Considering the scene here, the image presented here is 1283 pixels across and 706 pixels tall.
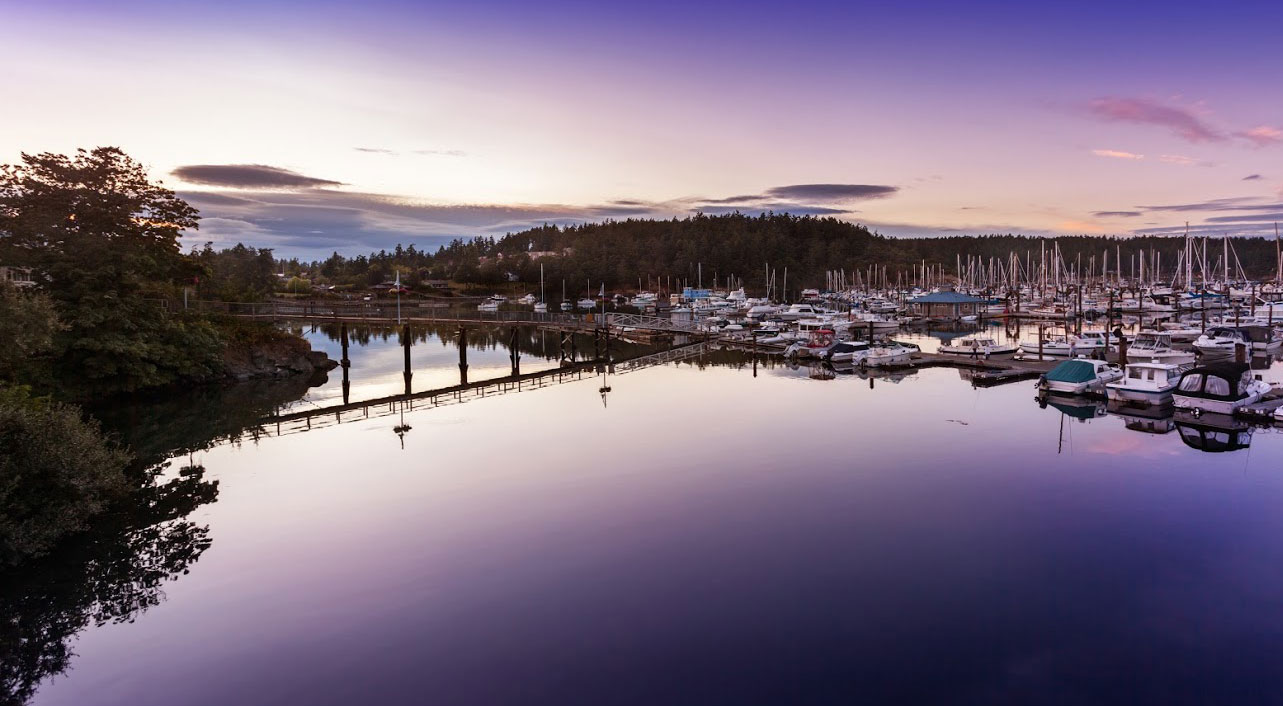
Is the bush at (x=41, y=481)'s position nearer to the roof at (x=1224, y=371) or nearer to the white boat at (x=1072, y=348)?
the roof at (x=1224, y=371)

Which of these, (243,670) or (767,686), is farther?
(243,670)

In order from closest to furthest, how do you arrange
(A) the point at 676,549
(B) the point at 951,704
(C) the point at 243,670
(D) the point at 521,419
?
1. (B) the point at 951,704
2. (C) the point at 243,670
3. (A) the point at 676,549
4. (D) the point at 521,419

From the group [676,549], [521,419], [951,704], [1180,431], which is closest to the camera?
[951,704]

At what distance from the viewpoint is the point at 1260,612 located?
1853 centimetres

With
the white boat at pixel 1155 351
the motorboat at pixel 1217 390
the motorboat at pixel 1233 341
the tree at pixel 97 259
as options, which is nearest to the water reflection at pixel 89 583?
the tree at pixel 97 259

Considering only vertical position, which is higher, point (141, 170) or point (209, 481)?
point (141, 170)

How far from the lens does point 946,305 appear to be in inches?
4473

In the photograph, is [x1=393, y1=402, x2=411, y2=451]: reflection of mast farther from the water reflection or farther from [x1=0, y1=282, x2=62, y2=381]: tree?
[x1=0, y1=282, x2=62, y2=381]: tree

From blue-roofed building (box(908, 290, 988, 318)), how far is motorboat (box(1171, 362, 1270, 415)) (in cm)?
6605

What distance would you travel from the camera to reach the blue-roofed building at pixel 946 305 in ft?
350

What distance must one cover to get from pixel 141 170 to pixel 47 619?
128 feet

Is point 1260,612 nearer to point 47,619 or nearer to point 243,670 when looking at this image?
point 243,670

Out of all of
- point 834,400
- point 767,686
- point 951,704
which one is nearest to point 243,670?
point 767,686

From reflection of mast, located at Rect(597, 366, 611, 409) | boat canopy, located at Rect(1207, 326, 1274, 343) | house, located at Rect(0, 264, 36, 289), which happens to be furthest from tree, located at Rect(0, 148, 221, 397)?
boat canopy, located at Rect(1207, 326, 1274, 343)
